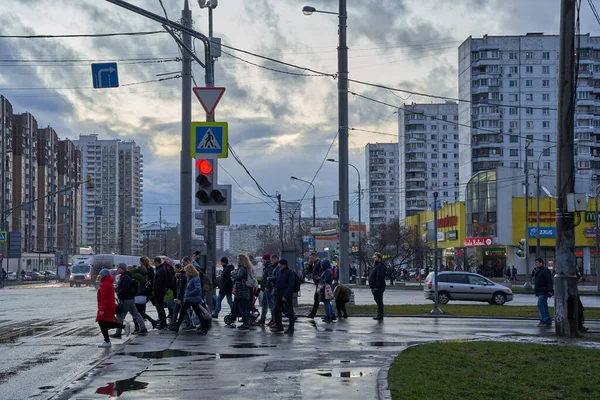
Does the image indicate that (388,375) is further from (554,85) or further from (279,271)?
(554,85)

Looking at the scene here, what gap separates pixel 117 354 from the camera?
1445 cm

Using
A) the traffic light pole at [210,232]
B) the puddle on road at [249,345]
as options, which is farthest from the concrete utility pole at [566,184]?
the traffic light pole at [210,232]

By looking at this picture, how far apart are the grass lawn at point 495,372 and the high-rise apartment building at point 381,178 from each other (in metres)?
161

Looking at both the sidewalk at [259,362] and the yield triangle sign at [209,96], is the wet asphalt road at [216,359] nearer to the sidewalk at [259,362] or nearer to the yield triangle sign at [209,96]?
the sidewalk at [259,362]

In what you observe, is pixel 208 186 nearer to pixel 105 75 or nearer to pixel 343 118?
pixel 105 75

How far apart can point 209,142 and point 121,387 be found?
8306mm

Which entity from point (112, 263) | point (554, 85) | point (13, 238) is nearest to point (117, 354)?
point (112, 263)

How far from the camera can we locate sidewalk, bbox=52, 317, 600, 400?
10.4 metres

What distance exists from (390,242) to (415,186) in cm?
6899

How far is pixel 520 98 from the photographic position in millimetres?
113688

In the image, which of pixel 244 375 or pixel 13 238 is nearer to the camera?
pixel 244 375

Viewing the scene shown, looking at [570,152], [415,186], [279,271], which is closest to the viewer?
[570,152]

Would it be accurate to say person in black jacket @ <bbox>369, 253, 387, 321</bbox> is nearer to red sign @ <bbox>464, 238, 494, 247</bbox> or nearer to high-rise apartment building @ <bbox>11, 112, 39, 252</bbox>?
red sign @ <bbox>464, 238, 494, 247</bbox>

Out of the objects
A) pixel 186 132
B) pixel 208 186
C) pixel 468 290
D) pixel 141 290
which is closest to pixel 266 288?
pixel 141 290
